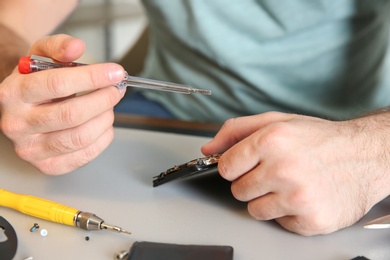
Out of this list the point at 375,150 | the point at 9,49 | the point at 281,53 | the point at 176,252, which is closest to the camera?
the point at 176,252

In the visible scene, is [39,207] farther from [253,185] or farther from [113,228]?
[253,185]

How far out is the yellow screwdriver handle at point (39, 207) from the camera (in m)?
0.57

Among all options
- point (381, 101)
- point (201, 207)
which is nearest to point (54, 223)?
point (201, 207)

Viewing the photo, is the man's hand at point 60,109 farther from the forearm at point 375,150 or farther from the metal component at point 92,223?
the forearm at point 375,150

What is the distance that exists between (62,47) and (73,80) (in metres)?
0.06

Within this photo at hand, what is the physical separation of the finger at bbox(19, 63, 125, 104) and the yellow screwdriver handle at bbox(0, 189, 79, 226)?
11cm

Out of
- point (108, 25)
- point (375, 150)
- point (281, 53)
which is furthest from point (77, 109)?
point (108, 25)

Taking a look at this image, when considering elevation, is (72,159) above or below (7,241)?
above

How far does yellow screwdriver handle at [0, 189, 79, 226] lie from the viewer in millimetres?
573

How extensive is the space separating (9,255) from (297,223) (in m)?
0.28

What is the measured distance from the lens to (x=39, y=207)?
23.1 inches

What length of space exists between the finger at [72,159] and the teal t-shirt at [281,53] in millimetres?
397

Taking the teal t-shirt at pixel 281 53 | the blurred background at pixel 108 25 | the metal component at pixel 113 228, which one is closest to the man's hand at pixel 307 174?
the metal component at pixel 113 228

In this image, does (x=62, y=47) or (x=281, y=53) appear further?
(x=281, y=53)
